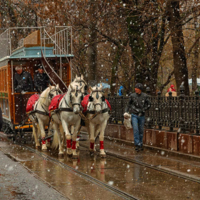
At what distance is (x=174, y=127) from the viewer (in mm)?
13859

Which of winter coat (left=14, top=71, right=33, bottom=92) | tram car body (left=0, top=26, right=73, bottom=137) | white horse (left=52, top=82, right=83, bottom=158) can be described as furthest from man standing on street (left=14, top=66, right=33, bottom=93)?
white horse (left=52, top=82, right=83, bottom=158)

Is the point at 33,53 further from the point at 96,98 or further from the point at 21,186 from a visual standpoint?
the point at 21,186

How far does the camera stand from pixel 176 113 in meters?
13.7

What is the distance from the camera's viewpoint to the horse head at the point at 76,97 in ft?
39.0

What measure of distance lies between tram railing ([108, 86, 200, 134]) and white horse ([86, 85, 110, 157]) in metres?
2.12

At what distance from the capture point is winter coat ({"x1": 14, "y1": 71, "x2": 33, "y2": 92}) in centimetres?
1670

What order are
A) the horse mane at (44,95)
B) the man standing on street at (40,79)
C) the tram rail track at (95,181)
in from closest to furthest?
1. the tram rail track at (95,181)
2. the horse mane at (44,95)
3. the man standing on street at (40,79)

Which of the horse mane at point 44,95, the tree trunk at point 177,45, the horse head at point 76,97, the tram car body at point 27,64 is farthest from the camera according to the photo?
the tree trunk at point 177,45

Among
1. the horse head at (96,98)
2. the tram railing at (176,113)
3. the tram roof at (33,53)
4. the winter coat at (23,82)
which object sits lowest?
the tram railing at (176,113)

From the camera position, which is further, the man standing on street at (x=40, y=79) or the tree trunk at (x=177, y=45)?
the tree trunk at (x=177, y=45)

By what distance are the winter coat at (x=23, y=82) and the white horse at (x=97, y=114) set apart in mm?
4171

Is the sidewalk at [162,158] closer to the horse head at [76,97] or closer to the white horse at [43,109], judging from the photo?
the horse head at [76,97]

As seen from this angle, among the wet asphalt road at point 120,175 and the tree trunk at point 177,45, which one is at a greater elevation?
the tree trunk at point 177,45

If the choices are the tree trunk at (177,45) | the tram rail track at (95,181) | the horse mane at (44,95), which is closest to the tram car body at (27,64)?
the horse mane at (44,95)
